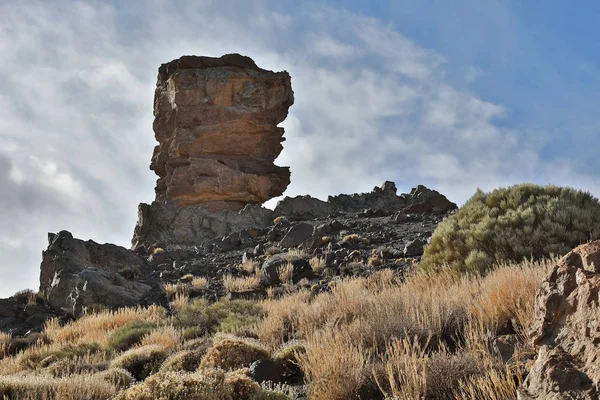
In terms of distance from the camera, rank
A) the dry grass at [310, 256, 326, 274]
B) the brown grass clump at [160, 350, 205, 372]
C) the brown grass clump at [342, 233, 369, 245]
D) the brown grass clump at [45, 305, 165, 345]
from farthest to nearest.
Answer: the brown grass clump at [342, 233, 369, 245] < the dry grass at [310, 256, 326, 274] < the brown grass clump at [45, 305, 165, 345] < the brown grass clump at [160, 350, 205, 372]

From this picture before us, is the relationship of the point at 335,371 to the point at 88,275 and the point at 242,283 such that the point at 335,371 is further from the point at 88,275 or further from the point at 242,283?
the point at 88,275

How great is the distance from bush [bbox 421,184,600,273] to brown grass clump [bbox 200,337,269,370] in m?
4.58

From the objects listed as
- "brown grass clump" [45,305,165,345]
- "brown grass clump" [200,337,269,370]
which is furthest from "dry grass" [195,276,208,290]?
"brown grass clump" [200,337,269,370]

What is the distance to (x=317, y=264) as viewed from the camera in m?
16.8

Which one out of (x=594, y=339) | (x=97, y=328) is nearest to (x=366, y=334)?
(x=594, y=339)

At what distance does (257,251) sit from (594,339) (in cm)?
1754

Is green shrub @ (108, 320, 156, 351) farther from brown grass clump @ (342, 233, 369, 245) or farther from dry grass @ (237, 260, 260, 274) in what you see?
brown grass clump @ (342, 233, 369, 245)

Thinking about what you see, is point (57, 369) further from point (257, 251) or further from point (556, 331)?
point (257, 251)

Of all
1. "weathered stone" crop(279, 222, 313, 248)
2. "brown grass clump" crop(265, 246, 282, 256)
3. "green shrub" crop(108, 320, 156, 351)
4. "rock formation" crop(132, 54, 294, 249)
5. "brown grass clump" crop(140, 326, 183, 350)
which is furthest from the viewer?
"rock formation" crop(132, 54, 294, 249)

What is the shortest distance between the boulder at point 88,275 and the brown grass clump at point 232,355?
32.6ft

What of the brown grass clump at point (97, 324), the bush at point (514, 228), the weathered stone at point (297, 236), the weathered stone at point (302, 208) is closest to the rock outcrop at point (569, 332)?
the bush at point (514, 228)

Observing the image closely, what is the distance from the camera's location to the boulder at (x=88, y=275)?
1667 cm

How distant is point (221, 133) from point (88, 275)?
806 inches

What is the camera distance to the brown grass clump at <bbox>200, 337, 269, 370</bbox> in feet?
23.6
